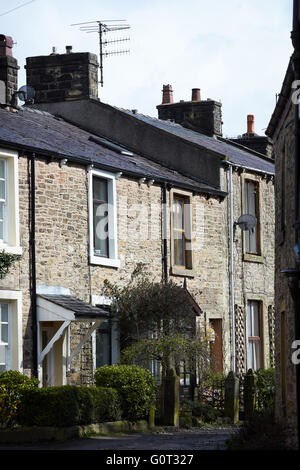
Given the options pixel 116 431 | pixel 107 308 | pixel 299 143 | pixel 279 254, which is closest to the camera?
pixel 299 143

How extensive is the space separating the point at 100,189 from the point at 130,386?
17.2 feet

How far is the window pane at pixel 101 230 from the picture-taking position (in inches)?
969

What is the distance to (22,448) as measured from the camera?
1822 centimetres

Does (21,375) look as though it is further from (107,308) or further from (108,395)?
(107,308)

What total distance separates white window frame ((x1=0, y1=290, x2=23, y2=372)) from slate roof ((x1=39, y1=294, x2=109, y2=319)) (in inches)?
26.9

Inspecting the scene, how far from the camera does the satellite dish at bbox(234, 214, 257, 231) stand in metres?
29.5

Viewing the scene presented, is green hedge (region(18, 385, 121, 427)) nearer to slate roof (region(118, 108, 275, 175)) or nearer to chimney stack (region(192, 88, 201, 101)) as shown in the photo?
slate roof (region(118, 108, 275, 175))

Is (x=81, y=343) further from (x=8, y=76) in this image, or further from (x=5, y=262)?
(x=8, y=76)

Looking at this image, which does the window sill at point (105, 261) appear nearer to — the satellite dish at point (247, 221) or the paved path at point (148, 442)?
the paved path at point (148, 442)

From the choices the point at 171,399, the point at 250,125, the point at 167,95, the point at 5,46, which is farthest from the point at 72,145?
the point at 250,125

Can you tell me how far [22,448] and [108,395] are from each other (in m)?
3.25

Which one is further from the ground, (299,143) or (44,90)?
(44,90)

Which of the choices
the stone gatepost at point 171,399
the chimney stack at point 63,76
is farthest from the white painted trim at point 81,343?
the chimney stack at point 63,76
